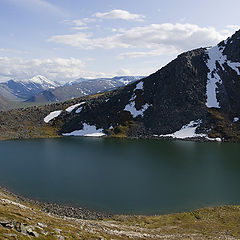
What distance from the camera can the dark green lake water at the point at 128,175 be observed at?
59.0 metres

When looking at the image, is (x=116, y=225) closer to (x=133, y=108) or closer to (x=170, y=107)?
(x=170, y=107)

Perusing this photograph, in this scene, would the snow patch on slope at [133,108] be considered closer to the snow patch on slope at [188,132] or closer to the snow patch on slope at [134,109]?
the snow patch on slope at [134,109]

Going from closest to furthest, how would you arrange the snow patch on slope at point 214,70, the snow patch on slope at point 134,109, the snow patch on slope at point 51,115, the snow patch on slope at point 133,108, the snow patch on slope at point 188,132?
the snow patch on slope at point 188,132, the snow patch on slope at point 214,70, the snow patch on slope at point 134,109, the snow patch on slope at point 133,108, the snow patch on slope at point 51,115

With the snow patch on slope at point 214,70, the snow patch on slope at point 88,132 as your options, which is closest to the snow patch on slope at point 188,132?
the snow patch on slope at point 214,70

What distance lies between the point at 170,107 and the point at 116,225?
122 meters

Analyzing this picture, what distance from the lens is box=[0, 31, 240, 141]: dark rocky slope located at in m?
147

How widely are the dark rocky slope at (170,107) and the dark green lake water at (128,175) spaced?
2595 cm

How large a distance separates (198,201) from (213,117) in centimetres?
9507

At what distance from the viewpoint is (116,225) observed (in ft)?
138

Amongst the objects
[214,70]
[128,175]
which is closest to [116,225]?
[128,175]

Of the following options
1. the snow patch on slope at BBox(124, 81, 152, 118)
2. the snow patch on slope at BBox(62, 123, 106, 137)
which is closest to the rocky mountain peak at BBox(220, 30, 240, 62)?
the snow patch on slope at BBox(124, 81, 152, 118)

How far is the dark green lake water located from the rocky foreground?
5.36m

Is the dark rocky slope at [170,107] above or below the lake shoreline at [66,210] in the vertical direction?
above

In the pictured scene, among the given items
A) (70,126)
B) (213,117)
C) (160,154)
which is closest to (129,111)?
(70,126)
